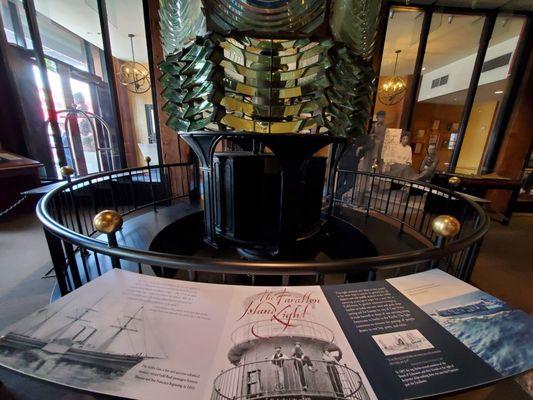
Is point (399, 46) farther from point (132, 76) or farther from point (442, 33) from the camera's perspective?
point (132, 76)

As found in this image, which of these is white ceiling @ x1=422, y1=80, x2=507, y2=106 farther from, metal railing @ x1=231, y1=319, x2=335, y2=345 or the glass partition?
the glass partition

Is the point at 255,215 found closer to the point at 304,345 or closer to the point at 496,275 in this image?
the point at 304,345

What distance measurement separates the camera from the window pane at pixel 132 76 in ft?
16.3

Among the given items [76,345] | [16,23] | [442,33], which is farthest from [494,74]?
[16,23]

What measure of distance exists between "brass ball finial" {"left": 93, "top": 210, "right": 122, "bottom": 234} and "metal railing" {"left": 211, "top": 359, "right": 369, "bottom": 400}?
26.8 inches

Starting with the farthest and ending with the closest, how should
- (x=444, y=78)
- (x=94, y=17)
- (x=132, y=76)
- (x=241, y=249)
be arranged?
(x=444, y=78)
(x=132, y=76)
(x=94, y=17)
(x=241, y=249)

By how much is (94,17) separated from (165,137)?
3.60m

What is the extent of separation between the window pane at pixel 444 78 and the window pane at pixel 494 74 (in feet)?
1.15

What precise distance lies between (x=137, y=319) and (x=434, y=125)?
12405 mm

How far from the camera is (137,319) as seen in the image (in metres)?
0.72

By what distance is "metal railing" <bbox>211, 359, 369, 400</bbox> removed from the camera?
0.52 meters

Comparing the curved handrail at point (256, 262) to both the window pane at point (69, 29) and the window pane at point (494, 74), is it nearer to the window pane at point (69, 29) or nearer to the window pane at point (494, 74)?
the window pane at point (69, 29)

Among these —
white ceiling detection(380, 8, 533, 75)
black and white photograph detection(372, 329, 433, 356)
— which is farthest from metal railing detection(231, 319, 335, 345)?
white ceiling detection(380, 8, 533, 75)

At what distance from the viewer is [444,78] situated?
775 centimetres
